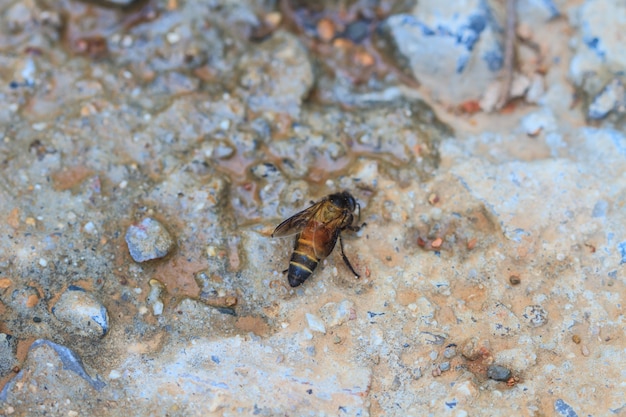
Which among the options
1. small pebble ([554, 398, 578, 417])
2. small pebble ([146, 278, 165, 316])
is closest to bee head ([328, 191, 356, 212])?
small pebble ([146, 278, 165, 316])

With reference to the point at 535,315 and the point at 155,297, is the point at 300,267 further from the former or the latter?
the point at 535,315

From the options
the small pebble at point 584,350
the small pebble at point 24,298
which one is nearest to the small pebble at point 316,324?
the small pebble at point 584,350

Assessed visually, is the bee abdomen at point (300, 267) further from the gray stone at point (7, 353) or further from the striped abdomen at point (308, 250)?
the gray stone at point (7, 353)

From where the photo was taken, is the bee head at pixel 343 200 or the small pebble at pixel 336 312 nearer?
the small pebble at pixel 336 312

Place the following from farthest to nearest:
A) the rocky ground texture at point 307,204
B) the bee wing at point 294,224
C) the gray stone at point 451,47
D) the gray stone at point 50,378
Answer: 1. the gray stone at point 451,47
2. the bee wing at point 294,224
3. the rocky ground texture at point 307,204
4. the gray stone at point 50,378

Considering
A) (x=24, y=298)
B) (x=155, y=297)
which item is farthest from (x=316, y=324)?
(x=24, y=298)

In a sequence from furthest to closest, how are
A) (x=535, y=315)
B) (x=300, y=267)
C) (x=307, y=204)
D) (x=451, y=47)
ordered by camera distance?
(x=451, y=47)
(x=307, y=204)
(x=535, y=315)
(x=300, y=267)
